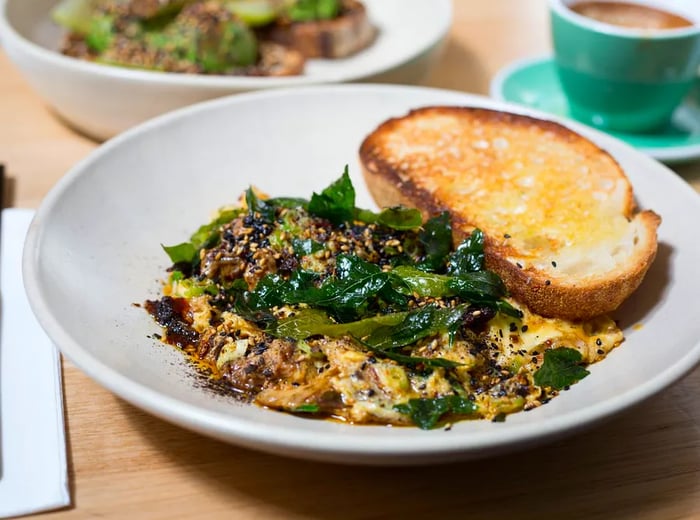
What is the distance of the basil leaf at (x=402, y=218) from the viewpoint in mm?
2111

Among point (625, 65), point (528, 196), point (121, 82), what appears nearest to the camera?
point (528, 196)

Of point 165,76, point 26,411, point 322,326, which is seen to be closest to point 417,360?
point 322,326

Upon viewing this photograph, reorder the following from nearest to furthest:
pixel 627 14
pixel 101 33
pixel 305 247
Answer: pixel 305 247, pixel 627 14, pixel 101 33

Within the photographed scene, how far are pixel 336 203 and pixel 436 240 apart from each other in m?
0.30

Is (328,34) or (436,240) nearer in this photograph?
(436,240)

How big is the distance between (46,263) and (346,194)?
810 millimetres

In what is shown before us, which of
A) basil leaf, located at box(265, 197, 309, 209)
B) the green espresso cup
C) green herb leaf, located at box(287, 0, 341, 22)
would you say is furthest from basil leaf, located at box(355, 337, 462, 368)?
green herb leaf, located at box(287, 0, 341, 22)

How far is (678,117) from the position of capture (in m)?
3.31

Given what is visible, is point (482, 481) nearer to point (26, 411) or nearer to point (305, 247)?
point (305, 247)

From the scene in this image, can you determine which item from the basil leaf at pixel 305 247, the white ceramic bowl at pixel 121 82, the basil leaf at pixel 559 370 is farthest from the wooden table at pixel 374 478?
the white ceramic bowl at pixel 121 82

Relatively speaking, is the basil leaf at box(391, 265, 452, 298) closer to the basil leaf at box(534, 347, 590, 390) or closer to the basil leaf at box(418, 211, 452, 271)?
the basil leaf at box(418, 211, 452, 271)

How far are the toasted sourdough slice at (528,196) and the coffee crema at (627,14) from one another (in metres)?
0.93

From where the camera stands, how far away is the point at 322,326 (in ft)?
5.87

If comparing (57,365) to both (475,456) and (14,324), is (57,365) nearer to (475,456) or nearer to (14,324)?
(14,324)
